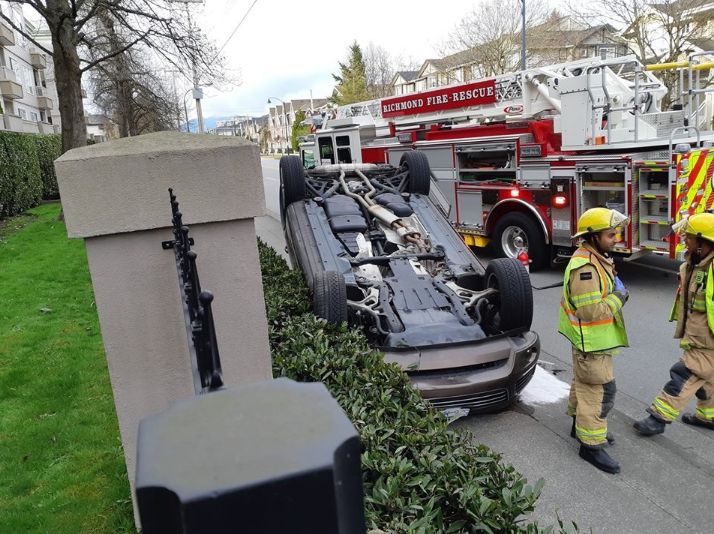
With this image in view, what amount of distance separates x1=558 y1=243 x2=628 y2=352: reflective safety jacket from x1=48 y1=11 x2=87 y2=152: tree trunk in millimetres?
16303

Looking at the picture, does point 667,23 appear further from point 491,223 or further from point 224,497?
point 224,497

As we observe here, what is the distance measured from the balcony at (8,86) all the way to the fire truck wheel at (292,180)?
39823mm

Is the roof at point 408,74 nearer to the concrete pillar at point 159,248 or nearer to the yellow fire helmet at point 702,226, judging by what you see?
the yellow fire helmet at point 702,226

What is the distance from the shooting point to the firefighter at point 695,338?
169 inches

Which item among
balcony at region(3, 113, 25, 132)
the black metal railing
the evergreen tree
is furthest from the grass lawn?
the evergreen tree

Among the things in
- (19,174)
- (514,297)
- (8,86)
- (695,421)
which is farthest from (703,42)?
(8,86)

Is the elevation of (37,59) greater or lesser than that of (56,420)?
greater

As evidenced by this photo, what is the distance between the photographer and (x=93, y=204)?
2174 millimetres

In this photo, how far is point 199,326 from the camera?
5.14 feet

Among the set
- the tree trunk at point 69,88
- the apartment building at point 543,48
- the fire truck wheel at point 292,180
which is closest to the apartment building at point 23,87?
the tree trunk at point 69,88

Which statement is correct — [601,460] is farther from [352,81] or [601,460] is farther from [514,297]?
[352,81]

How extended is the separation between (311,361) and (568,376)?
3.39 m

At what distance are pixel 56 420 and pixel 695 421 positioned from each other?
469 cm

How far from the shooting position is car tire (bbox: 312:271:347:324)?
462cm
